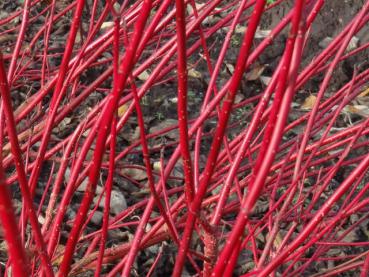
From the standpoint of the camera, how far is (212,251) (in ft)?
3.44

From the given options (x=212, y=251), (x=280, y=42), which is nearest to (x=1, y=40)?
(x=280, y=42)

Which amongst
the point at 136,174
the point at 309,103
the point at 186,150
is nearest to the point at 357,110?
the point at 309,103

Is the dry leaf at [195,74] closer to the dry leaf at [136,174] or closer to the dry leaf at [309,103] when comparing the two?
the dry leaf at [309,103]

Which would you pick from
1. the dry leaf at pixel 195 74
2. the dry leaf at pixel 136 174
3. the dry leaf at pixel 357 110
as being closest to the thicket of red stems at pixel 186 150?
the dry leaf at pixel 136 174

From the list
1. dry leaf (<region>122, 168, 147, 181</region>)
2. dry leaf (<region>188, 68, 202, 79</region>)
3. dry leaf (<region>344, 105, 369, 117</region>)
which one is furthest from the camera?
dry leaf (<region>188, 68, 202, 79</region>)

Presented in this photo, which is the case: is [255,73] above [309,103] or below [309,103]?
above

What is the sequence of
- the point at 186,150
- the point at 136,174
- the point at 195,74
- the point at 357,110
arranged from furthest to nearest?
the point at 195,74 < the point at 357,110 < the point at 136,174 < the point at 186,150

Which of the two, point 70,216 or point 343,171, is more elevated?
point 70,216

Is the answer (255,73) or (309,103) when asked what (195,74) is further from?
(309,103)

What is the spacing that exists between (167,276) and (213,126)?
3.18 ft

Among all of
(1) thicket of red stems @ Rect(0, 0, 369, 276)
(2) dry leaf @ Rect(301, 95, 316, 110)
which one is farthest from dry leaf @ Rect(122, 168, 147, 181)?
(2) dry leaf @ Rect(301, 95, 316, 110)

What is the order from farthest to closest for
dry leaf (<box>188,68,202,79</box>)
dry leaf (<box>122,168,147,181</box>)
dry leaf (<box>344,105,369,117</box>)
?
1. dry leaf (<box>188,68,202,79</box>)
2. dry leaf (<box>344,105,369,117</box>)
3. dry leaf (<box>122,168,147,181</box>)

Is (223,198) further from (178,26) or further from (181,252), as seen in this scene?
(178,26)

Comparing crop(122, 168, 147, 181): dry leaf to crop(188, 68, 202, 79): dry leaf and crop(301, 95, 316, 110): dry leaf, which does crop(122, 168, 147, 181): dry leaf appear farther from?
crop(301, 95, 316, 110): dry leaf
